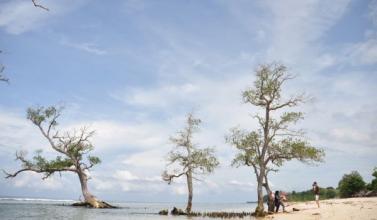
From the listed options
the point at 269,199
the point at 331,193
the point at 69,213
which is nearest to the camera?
the point at 269,199

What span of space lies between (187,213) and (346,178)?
30851 millimetres

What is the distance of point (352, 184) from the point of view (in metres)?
59.8

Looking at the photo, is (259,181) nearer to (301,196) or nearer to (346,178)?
(346,178)

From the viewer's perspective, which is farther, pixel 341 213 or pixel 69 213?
pixel 69 213

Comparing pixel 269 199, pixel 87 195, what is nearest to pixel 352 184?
pixel 269 199

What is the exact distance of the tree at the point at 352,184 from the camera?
59.3 meters

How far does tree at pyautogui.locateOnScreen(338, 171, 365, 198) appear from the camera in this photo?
59344 millimetres

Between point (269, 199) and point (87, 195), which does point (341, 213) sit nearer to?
point (269, 199)

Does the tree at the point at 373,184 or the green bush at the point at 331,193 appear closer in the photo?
the tree at the point at 373,184

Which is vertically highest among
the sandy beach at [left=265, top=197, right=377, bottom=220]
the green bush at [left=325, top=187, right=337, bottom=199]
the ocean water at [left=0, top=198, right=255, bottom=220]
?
the green bush at [left=325, top=187, right=337, bottom=199]

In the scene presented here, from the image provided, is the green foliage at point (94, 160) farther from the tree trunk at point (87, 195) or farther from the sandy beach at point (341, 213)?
the sandy beach at point (341, 213)

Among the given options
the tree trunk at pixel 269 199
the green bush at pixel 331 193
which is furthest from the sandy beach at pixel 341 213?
the green bush at pixel 331 193

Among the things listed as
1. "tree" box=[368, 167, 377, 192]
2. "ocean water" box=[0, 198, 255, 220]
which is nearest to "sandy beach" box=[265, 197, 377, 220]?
"ocean water" box=[0, 198, 255, 220]

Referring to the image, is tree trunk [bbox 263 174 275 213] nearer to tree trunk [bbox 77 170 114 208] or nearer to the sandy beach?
the sandy beach
